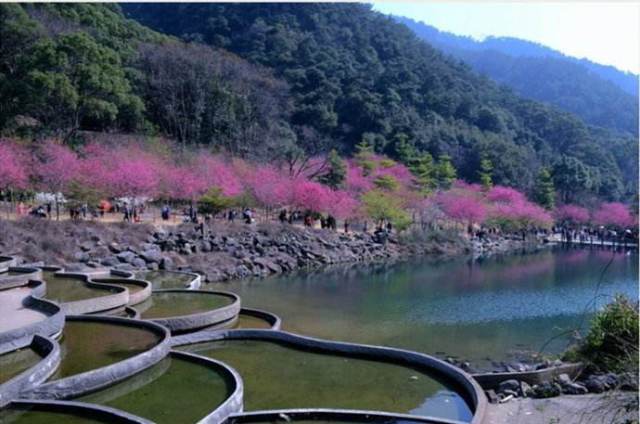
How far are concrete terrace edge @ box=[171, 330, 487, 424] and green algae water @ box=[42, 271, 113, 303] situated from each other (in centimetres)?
403

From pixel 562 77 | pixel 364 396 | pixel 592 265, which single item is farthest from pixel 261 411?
pixel 562 77

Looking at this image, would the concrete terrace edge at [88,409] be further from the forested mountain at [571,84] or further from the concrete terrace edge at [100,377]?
the forested mountain at [571,84]

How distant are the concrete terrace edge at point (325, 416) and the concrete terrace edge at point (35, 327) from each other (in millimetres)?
4450

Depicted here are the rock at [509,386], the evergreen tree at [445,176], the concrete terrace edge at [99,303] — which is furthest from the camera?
the evergreen tree at [445,176]

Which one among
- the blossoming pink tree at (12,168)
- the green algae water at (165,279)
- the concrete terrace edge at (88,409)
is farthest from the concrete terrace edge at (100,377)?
the blossoming pink tree at (12,168)

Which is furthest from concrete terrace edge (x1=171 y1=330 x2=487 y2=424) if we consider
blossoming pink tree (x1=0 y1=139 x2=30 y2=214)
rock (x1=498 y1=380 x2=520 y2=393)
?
blossoming pink tree (x1=0 y1=139 x2=30 y2=214)

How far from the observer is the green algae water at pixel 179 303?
15062 mm

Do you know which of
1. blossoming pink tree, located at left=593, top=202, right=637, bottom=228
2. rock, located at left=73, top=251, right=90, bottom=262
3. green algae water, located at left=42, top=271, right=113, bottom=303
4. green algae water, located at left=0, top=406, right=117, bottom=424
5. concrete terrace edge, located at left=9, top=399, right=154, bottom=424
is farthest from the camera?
blossoming pink tree, located at left=593, top=202, right=637, bottom=228

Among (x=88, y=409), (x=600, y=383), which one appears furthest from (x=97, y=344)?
(x=600, y=383)

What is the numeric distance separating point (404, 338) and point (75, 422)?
9358mm

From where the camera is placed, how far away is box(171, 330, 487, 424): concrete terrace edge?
32.4ft

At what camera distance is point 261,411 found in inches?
339

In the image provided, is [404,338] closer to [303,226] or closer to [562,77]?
[303,226]

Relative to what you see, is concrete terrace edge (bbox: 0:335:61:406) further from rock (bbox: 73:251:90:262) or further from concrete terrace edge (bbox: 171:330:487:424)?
rock (bbox: 73:251:90:262)
